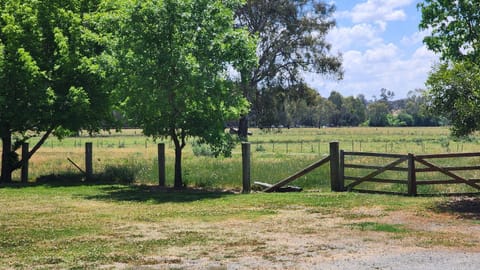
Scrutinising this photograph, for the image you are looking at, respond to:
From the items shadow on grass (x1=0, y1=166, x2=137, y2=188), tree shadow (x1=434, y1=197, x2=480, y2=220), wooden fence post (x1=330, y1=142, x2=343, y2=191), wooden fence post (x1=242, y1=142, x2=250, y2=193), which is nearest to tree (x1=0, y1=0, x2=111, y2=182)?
shadow on grass (x1=0, y1=166, x2=137, y2=188)

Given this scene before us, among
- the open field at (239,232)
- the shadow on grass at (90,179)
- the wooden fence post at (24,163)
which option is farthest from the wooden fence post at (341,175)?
the wooden fence post at (24,163)

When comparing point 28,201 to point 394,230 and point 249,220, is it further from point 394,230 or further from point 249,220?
point 394,230

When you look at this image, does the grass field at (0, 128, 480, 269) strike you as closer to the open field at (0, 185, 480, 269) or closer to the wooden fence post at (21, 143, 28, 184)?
the open field at (0, 185, 480, 269)

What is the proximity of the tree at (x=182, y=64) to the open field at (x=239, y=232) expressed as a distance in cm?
311

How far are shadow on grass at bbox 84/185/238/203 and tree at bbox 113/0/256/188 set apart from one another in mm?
→ 1953

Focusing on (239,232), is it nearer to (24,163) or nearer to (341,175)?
(341,175)

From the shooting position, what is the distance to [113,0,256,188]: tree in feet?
68.7

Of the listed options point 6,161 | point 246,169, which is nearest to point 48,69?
point 6,161

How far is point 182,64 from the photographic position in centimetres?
2052

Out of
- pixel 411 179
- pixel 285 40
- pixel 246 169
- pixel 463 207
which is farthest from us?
pixel 285 40

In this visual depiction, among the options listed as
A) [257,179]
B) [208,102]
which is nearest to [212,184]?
[257,179]

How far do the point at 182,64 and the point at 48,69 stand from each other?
26.5ft

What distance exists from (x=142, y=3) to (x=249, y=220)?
32.7ft

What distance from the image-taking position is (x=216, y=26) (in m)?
21.6
